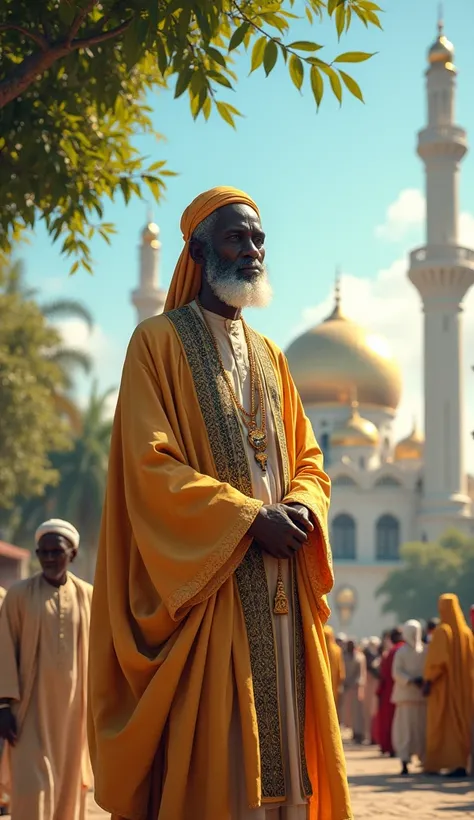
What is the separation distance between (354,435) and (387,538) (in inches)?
178

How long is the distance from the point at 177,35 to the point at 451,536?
39.4m

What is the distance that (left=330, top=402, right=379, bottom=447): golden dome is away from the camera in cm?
5597

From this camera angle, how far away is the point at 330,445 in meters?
57.3

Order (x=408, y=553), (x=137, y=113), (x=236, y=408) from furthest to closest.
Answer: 1. (x=408, y=553)
2. (x=137, y=113)
3. (x=236, y=408)

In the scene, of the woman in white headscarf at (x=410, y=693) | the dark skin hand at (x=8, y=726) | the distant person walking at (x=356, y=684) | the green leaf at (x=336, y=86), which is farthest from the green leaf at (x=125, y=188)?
the distant person walking at (x=356, y=684)

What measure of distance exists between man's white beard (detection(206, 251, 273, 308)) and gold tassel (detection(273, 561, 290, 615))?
2.67 feet

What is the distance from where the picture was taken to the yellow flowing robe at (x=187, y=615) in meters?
3.48

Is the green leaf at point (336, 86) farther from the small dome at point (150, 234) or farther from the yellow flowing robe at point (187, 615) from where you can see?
the small dome at point (150, 234)

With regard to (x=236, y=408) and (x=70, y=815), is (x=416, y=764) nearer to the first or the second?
(x=70, y=815)

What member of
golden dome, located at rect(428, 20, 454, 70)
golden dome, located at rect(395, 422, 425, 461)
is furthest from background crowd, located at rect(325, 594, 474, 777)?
golden dome, located at rect(395, 422, 425, 461)

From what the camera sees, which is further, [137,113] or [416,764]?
[416,764]

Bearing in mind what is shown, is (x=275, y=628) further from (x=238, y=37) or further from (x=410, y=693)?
(x=410, y=693)

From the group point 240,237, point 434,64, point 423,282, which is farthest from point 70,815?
point 434,64

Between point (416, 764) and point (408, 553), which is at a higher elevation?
point (408, 553)
